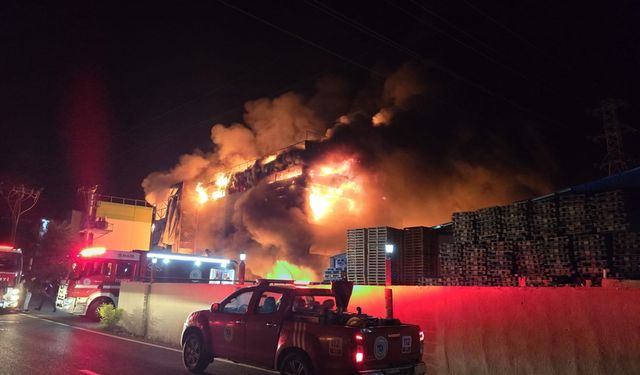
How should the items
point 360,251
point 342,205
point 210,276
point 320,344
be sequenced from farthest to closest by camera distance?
point 342,205
point 210,276
point 360,251
point 320,344

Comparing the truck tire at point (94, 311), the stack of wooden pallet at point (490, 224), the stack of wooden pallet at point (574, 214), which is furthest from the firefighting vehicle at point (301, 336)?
the truck tire at point (94, 311)

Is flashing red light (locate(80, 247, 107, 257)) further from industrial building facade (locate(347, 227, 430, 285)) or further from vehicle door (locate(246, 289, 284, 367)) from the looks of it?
vehicle door (locate(246, 289, 284, 367))

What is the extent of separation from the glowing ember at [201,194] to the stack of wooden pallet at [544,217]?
31.1 m

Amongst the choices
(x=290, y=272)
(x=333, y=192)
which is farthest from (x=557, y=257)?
(x=290, y=272)

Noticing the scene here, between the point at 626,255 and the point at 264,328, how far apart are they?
6.48m

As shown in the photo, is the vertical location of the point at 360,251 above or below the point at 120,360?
above

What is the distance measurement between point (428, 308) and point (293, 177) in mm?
19367

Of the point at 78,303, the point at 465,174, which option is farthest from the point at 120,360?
the point at 465,174

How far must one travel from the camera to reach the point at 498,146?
86.9ft

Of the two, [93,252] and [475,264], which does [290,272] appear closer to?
[93,252]

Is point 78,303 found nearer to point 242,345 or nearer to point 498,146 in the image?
point 242,345


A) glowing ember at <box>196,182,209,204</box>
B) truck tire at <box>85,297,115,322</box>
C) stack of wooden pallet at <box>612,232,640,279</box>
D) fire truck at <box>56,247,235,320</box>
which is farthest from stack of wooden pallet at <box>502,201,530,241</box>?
glowing ember at <box>196,182,209,204</box>

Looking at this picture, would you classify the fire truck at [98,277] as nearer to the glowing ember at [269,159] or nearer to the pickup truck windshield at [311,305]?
the pickup truck windshield at [311,305]

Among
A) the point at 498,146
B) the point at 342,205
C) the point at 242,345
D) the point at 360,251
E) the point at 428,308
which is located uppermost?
the point at 498,146
